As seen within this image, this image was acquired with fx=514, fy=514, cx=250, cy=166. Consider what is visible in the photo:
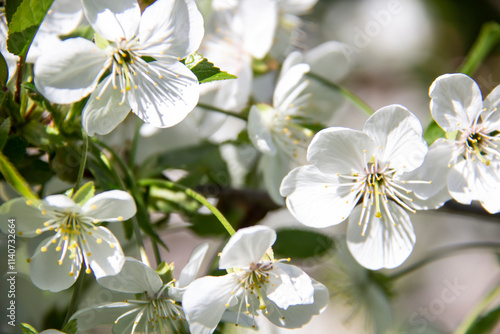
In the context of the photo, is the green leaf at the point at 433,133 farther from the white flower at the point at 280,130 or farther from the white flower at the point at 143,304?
the white flower at the point at 143,304

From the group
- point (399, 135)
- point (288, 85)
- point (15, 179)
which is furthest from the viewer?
point (288, 85)

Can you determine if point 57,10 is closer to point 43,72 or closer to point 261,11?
point 43,72

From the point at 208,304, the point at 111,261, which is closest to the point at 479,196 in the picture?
the point at 208,304

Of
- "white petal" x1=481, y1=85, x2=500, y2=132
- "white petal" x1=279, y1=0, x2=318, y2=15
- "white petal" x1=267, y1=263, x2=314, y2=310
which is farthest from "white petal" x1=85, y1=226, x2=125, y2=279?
"white petal" x1=279, y1=0, x2=318, y2=15

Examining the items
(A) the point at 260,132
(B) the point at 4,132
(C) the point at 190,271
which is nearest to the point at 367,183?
(A) the point at 260,132

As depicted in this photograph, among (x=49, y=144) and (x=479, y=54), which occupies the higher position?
(x=479, y=54)

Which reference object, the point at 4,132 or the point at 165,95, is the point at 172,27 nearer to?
the point at 165,95
